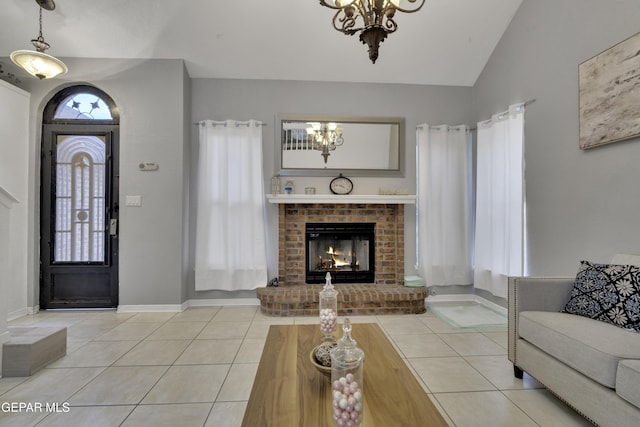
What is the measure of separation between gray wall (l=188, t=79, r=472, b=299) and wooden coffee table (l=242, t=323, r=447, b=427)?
2.39 m

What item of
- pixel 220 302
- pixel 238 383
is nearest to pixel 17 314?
pixel 220 302

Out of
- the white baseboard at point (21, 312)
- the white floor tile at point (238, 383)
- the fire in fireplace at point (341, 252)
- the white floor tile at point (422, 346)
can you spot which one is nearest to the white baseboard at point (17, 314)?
the white baseboard at point (21, 312)

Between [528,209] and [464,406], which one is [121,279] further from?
[528,209]

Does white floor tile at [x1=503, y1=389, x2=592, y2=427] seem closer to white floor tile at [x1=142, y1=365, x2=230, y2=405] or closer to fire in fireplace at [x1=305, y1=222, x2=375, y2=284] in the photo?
white floor tile at [x1=142, y1=365, x2=230, y2=405]

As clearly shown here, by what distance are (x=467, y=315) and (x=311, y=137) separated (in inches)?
112

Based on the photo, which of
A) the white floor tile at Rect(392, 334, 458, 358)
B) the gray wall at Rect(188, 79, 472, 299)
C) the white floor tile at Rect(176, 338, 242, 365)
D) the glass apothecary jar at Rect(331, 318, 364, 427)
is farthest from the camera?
the gray wall at Rect(188, 79, 472, 299)

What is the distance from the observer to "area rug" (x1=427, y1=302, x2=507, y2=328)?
3.07m

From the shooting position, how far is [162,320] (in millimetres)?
3213

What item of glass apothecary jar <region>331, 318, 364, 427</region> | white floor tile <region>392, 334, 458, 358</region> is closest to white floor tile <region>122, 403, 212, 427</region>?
glass apothecary jar <region>331, 318, 364, 427</region>

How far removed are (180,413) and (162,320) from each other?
5.84 ft

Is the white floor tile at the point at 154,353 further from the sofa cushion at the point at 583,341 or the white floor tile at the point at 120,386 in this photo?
the sofa cushion at the point at 583,341

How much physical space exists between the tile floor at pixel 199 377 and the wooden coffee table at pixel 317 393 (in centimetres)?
51

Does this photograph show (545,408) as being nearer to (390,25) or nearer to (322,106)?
(390,25)

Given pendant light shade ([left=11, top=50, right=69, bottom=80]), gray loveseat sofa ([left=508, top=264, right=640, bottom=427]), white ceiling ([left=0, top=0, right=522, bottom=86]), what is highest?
white ceiling ([left=0, top=0, right=522, bottom=86])
